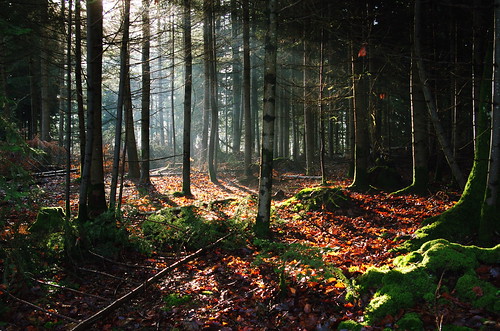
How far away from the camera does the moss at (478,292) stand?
11.5 ft

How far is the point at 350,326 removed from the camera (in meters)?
3.61

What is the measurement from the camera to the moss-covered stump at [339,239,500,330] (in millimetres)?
3635

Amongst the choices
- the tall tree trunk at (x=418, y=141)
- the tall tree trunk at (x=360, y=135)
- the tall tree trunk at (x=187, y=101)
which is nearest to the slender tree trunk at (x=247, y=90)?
the tall tree trunk at (x=187, y=101)

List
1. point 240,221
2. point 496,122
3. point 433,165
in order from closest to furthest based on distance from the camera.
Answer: point 496,122 < point 240,221 < point 433,165

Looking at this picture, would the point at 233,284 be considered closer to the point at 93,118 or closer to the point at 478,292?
the point at 478,292

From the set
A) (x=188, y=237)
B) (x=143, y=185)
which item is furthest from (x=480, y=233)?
(x=143, y=185)

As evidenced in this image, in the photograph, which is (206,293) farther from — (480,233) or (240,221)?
(480,233)

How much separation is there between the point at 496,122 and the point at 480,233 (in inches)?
72.3

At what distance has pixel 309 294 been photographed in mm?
4570

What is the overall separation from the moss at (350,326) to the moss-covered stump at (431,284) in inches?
0.5

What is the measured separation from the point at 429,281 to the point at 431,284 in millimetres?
48

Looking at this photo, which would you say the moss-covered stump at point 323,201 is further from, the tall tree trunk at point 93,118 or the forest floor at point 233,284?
the tall tree trunk at point 93,118

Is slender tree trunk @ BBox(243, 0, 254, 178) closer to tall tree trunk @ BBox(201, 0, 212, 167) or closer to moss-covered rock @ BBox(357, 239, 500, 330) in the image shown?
tall tree trunk @ BBox(201, 0, 212, 167)

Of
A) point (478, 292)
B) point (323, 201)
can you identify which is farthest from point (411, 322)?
point (323, 201)
